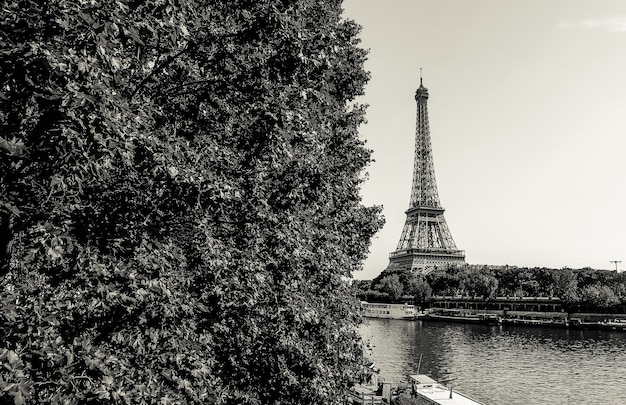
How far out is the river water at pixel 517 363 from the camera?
38.5 meters

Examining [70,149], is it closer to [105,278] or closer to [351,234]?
[105,278]

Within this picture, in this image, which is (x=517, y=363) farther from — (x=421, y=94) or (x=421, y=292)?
(x=421, y=94)

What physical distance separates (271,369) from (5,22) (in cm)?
744

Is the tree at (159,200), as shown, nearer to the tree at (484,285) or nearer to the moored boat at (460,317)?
the moored boat at (460,317)

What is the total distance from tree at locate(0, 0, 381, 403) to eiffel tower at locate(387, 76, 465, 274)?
155m

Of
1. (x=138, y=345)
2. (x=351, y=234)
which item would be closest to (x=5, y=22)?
(x=138, y=345)

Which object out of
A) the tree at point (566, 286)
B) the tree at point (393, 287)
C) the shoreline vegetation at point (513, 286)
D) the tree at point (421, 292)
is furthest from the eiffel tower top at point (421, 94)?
the tree at point (566, 286)

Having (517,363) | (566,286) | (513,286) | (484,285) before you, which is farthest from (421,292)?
(517,363)

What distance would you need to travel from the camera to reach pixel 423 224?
16825 cm

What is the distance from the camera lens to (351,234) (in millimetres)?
16953

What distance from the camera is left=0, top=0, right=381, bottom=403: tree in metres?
4.70

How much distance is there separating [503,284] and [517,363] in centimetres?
8788

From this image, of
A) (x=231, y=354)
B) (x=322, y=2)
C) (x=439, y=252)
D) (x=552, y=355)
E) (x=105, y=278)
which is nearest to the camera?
(x=105, y=278)

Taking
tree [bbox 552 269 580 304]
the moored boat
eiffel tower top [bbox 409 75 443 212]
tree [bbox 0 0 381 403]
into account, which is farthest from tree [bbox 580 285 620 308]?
tree [bbox 0 0 381 403]
